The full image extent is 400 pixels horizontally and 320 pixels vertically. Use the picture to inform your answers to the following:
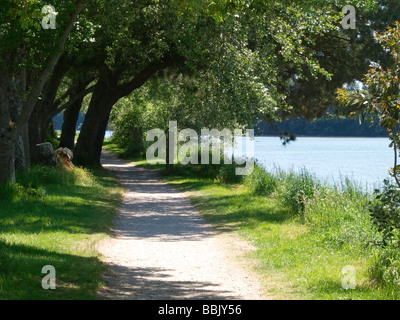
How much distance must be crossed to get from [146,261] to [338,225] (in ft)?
12.1

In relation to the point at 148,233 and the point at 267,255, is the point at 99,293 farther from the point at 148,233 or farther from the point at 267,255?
the point at 148,233

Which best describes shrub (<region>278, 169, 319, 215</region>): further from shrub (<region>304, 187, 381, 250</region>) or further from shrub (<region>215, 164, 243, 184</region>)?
shrub (<region>215, 164, 243, 184</region>)

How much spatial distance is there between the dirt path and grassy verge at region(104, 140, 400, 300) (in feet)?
1.35

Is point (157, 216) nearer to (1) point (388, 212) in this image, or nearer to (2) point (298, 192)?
(2) point (298, 192)

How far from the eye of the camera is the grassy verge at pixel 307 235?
823cm

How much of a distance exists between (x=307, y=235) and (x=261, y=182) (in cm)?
776

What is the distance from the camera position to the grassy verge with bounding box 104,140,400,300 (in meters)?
8.23

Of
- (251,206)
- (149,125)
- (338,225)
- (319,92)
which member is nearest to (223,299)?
A: (338,225)

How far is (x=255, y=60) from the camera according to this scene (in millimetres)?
16797

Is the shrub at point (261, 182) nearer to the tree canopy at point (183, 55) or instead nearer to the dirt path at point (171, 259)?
the tree canopy at point (183, 55)

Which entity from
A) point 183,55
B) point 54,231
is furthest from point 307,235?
point 183,55

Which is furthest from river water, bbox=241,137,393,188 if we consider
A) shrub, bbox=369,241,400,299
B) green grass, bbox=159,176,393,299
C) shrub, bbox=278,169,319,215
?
shrub, bbox=369,241,400,299

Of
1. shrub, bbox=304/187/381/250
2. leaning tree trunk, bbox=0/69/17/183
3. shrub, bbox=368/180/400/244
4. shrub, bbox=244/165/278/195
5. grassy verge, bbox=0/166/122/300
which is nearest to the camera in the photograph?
shrub, bbox=368/180/400/244

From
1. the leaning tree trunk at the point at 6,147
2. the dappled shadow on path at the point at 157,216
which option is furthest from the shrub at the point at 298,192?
the leaning tree trunk at the point at 6,147
